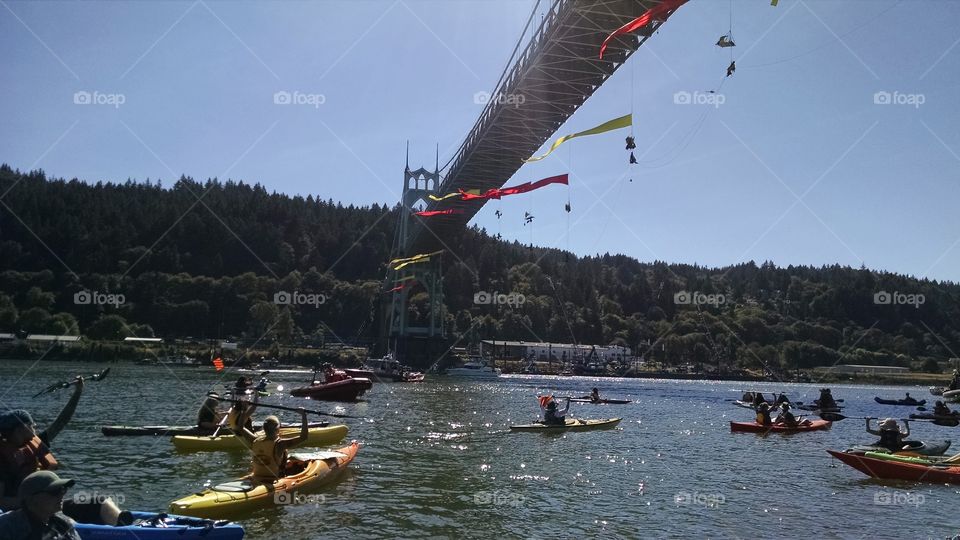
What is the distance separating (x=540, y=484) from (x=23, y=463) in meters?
13.1

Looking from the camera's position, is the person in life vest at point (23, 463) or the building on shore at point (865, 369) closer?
the person in life vest at point (23, 463)

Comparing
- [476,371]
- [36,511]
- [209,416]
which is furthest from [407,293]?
[36,511]

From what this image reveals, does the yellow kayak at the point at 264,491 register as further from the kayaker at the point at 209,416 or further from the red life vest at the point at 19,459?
the kayaker at the point at 209,416

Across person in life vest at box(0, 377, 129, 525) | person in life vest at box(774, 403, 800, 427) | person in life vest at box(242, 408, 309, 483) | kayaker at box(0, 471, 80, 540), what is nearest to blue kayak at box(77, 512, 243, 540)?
person in life vest at box(0, 377, 129, 525)

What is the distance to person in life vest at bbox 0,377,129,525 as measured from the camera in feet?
28.6

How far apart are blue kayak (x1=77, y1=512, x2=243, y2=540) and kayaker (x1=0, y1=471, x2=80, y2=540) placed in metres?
3.58

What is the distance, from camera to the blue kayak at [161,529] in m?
9.31

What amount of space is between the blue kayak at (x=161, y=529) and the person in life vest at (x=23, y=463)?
204mm

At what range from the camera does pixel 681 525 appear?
15133mm

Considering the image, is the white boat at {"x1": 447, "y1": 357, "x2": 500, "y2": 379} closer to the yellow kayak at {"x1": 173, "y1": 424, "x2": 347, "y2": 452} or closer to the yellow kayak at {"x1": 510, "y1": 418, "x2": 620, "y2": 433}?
the yellow kayak at {"x1": 510, "y1": 418, "x2": 620, "y2": 433}

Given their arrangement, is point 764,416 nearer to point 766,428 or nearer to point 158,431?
point 766,428

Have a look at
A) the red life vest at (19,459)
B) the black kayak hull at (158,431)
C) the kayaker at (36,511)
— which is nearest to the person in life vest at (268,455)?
the red life vest at (19,459)

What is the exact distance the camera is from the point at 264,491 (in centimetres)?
1458

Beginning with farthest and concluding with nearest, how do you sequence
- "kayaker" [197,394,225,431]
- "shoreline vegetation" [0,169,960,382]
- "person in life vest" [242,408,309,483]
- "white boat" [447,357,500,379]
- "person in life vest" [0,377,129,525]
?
"shoreline vegetation" [0,169,960,382] → "white boat" [447,357,500,379] → "kayaker" [197,394,225,431] → "person in life vest" [242,408,309,483] → "person in life vest" [0,377,129,525]
